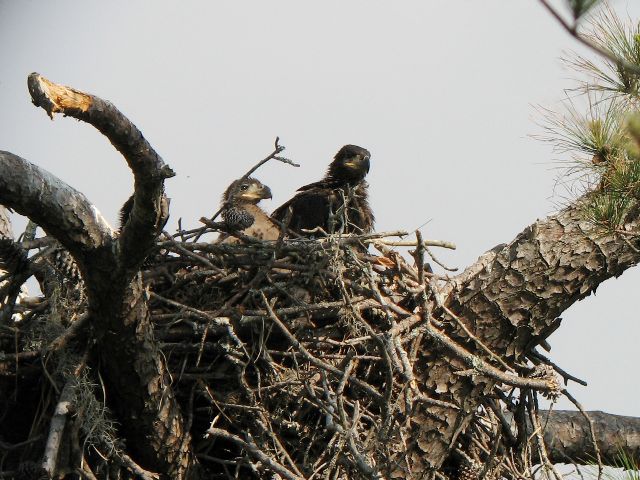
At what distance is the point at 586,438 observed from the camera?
657 centimetres

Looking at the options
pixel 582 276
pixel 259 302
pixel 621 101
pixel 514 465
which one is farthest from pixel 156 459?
pixel 621 101

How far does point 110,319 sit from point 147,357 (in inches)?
13.1

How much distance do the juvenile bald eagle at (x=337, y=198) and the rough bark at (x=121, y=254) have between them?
236cm

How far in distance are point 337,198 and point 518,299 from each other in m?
2.51

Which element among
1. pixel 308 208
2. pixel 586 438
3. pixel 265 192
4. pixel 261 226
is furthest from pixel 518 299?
pixel 265 192

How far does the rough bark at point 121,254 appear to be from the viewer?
4.20m

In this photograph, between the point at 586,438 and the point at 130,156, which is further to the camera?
the point at 586,438

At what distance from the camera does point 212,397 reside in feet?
18.8

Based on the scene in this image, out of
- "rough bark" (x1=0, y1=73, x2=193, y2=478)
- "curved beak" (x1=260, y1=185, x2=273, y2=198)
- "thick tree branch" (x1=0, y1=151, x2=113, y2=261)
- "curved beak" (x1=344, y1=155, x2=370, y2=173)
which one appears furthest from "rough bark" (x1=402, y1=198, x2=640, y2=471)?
"curved beak" (x1=344, y1=155, x2=370, y2=173)

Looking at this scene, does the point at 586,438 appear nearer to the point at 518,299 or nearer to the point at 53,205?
the point at 518,299

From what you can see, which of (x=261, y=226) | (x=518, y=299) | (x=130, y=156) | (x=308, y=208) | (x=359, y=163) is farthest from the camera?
(x=359, y=163)

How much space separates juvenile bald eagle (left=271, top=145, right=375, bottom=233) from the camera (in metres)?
7.81

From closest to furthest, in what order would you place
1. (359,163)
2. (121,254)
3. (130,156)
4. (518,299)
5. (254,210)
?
(130,156) < (121,254) < (518,299) < (254,210) < (359,163)

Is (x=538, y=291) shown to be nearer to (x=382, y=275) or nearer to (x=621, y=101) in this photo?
(x=382, y=275)
